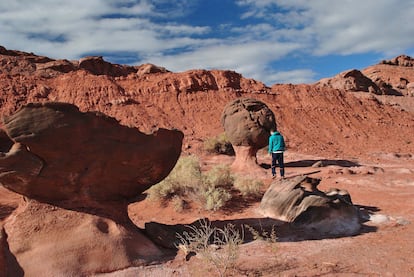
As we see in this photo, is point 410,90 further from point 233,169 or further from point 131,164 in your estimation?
point 131,164

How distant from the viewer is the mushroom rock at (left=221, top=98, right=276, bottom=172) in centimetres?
1270

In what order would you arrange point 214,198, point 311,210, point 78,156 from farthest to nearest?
point 214,198 < point 311,210 < point 78,156

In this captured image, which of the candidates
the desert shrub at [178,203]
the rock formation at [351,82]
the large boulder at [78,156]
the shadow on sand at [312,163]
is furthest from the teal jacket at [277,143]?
the rock formation at [351,82]

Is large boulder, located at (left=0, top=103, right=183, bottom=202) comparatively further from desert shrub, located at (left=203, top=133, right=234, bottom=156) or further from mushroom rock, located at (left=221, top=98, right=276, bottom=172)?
desert shrub, located at (left=203, top=133, right=234, bottom=156)

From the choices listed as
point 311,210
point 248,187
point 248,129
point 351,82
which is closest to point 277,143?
point 248,129

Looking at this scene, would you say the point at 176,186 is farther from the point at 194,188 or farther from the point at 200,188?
the point at 200,188

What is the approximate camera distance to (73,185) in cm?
505

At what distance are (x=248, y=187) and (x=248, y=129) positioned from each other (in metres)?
3.95

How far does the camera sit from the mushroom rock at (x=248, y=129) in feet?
41.7

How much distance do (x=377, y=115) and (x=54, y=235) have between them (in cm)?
2767

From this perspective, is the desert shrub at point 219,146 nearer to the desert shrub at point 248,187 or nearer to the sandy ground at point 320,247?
the sandy ground at point 320,247

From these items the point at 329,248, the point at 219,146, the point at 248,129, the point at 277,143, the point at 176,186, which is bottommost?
the point at 329,248

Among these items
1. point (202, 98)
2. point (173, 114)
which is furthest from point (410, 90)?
point (173, 114)

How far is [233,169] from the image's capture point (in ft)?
42.7
